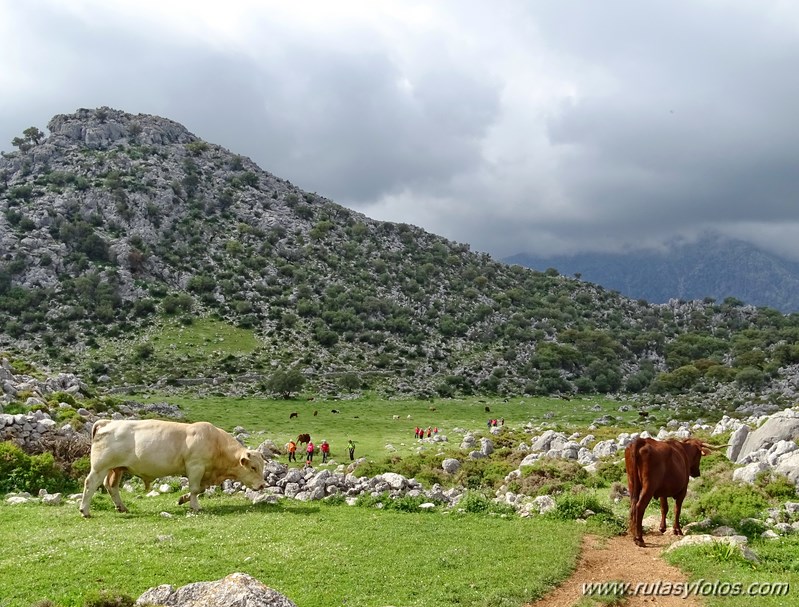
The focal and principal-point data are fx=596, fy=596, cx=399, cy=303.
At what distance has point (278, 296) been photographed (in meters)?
115

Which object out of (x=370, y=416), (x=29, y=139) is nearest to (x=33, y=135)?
(x=29, y=139)

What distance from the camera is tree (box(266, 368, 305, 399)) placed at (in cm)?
7406

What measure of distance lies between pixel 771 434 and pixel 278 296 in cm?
9940

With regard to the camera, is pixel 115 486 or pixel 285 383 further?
pixel 285 383

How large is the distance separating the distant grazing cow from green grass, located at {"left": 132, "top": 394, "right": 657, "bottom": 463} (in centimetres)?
1780

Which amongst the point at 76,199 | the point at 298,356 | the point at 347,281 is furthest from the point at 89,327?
the point at 347,281

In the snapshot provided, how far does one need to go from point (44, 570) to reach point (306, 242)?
13032 centimetres

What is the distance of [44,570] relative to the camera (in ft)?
34.8

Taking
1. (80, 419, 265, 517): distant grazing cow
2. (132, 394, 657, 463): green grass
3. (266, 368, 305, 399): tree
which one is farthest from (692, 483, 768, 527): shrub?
(266, 368, 305, 399): tree

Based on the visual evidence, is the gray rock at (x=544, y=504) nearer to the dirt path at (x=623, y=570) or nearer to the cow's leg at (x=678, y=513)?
the dirt path at (x=623, y=570)

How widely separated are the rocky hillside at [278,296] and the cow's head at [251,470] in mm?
63966

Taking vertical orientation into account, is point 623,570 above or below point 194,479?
below

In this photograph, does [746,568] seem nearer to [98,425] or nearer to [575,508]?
[575,508]

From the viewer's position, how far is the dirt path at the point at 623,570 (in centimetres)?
1054
